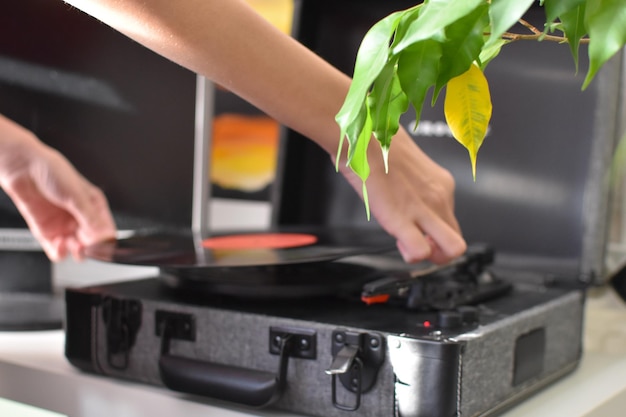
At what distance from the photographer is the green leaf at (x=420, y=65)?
1.22ft

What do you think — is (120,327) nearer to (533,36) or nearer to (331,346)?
(331,346)

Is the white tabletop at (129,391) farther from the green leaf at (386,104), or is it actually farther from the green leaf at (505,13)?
the green leaf at (505,13)

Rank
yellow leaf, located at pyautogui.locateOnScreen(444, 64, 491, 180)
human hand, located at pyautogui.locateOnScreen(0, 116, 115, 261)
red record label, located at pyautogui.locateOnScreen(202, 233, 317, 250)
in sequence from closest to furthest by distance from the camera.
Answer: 1. yellow leaf, located at pyautogui.locateOnScreen(444, 64, 491, 180)
2. red record label, located at pyautogui.locateOnScreen(202, 233, 317, 250)
3. human hand, located at pyautogui.locateOnScreen(0, 116, 115, 261)

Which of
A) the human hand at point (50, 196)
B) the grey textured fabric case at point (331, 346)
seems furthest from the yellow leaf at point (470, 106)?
the human hand at point (50, 196)

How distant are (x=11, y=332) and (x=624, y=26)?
0.78 meters

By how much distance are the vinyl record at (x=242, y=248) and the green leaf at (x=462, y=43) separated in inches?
11.0

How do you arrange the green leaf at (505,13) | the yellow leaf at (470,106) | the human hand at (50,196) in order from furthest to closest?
the human hand at (50,196) → the yellow leaf at (470,106) → the green leaf at (505,13)

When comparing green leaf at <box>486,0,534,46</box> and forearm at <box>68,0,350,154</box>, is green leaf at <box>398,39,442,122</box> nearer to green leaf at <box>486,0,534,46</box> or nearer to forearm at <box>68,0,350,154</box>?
green leaf at <box>486,0,534,46</box>

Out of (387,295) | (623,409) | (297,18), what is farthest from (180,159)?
(623,409)

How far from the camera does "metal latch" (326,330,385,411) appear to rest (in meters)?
0.56

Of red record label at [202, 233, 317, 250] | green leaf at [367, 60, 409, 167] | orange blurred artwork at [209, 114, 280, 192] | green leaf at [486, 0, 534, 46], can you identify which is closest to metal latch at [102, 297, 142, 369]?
red record label at [202, 233, 317, 250]

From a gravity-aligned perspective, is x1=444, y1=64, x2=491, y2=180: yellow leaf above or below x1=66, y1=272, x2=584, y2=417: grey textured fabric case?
above

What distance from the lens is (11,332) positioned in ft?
2.95

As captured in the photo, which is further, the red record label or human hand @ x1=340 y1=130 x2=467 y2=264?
the red record label
